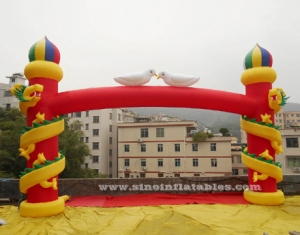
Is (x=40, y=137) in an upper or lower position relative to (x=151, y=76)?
lower

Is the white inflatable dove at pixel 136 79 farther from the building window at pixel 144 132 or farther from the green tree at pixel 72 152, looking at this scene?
the building window at pixel 144 132

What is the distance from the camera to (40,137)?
14.5 ft

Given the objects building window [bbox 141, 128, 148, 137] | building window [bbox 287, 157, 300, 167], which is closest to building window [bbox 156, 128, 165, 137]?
building window [bbox 141, 128, 148, 137]

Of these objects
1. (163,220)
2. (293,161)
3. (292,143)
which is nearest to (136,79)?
(163,220)

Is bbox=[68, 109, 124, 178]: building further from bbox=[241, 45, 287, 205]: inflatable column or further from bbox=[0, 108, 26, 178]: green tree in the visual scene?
bbox=[241, 45, 287, 205]: inflatable column

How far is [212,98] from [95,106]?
94.2 inches

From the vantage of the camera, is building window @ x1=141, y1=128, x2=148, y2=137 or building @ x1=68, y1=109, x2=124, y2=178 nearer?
building window @ x1=141, y1=128, x2=148, y2=137

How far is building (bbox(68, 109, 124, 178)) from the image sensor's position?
22547 mm

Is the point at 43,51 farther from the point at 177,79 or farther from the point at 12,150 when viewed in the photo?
the point at 12,150

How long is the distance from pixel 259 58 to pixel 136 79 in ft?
8.95

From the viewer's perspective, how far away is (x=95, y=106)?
4.82 m

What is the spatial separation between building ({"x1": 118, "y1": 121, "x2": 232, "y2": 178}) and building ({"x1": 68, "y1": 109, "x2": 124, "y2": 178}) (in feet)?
7.95

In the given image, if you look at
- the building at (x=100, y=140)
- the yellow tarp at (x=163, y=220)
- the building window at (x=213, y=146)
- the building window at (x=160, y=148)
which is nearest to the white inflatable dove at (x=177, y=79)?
the yellow tarp at (x=163, y=220)

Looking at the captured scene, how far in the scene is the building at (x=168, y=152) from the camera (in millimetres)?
18969
